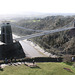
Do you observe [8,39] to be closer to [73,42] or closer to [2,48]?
[2,48]

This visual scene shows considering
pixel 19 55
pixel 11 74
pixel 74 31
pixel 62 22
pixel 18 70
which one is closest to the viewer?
pixel 11 74

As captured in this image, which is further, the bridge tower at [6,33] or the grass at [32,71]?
the bridge tower at [6,33]

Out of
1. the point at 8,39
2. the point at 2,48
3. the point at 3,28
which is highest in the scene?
the point at 3,28

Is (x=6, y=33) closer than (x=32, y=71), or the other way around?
(x=32, y=71)

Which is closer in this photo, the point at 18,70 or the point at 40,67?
the point at 18,70

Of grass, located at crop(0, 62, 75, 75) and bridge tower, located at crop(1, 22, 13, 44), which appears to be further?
bridge tower, located at crop(1, 22, 13, 44)

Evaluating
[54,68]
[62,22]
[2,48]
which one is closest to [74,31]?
[62,22]

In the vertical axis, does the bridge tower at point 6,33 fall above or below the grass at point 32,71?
above

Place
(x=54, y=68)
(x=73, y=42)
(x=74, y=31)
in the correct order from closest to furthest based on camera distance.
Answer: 1. (x=54, y=68)
2. (x=73, y=42)
3. (x=74, y=31)

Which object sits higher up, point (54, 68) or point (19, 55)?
point (54, 68)

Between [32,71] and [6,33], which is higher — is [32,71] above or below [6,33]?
below

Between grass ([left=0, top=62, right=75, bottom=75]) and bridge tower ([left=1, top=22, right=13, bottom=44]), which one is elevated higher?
bridge tower ([left=1, top=22, right=13, bottom=44])
